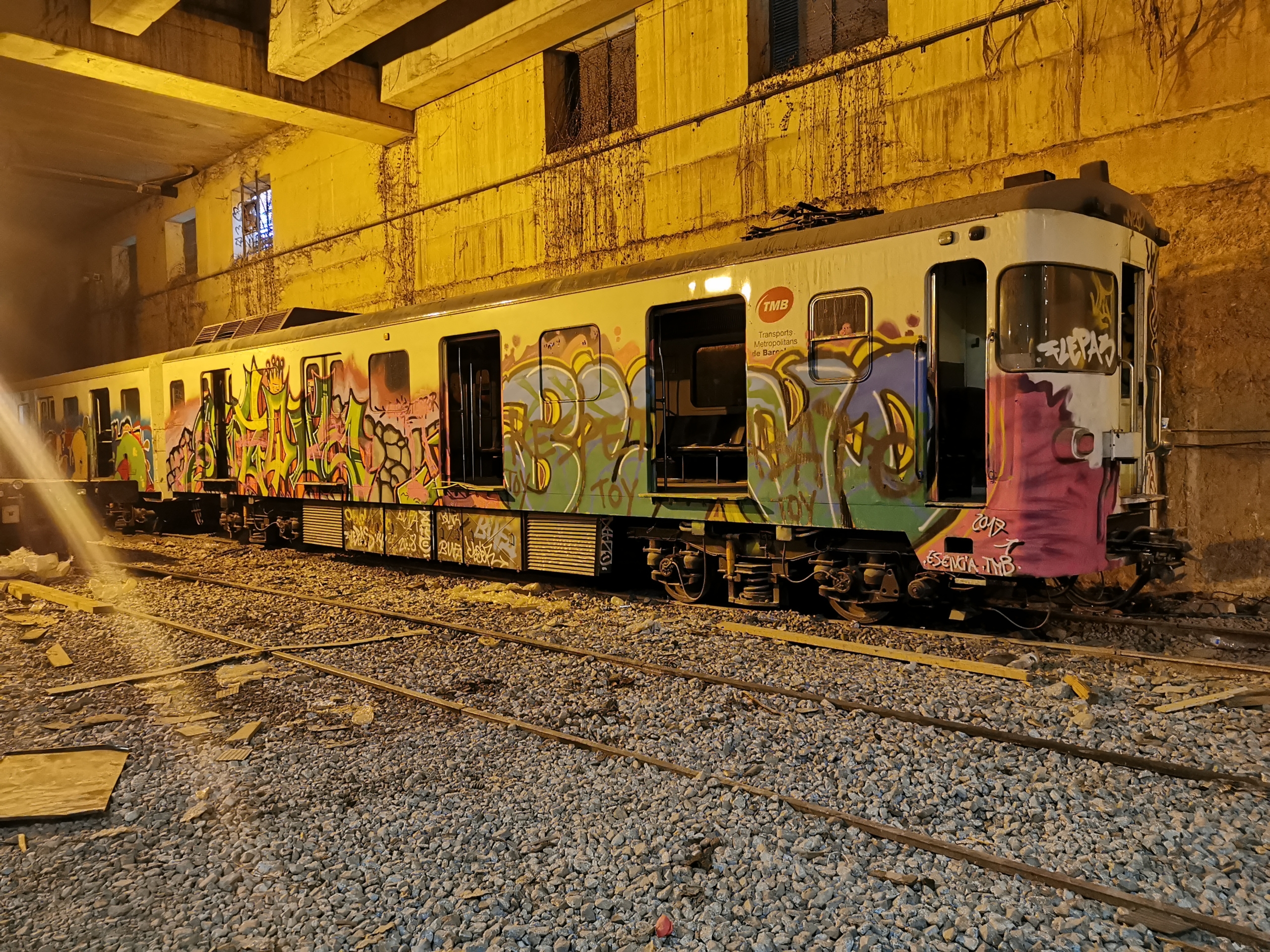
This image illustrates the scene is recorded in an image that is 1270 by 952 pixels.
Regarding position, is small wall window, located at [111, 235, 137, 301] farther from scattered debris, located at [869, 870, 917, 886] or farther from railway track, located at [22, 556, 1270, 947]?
scattered debris, located at [869, 870, 917, 886]

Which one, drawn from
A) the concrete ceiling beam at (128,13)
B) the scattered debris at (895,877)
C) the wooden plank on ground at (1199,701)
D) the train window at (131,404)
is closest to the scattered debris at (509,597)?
the wooden plank on ground at (1199,701)

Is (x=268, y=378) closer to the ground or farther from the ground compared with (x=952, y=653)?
farther from the ground

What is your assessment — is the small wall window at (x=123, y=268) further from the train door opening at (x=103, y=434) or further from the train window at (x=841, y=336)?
the train window at (x=841, y=336)

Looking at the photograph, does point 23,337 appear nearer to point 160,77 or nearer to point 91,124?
point 91,124

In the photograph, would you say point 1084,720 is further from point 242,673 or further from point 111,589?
point 111,589

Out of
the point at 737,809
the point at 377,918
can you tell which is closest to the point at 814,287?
the point at 737,809

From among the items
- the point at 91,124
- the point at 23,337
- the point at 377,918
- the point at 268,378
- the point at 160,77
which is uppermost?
the point at 91,124

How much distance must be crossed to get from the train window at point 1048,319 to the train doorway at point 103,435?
59.4 feet

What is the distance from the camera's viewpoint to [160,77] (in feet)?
50.2

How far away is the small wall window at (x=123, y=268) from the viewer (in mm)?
29391

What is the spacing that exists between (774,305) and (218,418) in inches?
437

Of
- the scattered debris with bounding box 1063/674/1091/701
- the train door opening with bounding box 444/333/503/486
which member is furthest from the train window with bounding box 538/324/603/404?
the scattered debris with bounding box 1063/674/1091/701

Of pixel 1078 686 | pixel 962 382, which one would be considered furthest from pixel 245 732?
pixel 962 382

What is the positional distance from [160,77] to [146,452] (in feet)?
22.7
